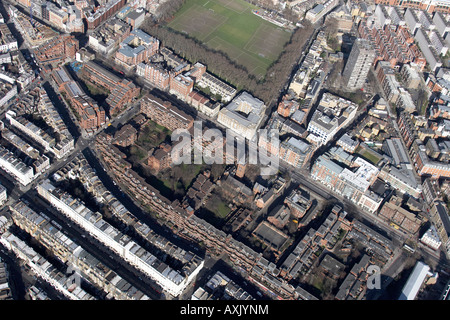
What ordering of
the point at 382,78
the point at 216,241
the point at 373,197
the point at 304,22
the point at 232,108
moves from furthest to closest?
the point at 304,22 < the point at 382,78 < the point at 232,108 < the point at 373,197 < the point at 216,241

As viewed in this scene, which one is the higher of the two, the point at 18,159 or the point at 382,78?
the point at 382,78

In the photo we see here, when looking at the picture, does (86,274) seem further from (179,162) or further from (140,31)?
(140,31)

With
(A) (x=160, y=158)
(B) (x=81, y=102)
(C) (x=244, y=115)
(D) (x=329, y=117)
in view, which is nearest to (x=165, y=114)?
(A) (x=160, y=158)

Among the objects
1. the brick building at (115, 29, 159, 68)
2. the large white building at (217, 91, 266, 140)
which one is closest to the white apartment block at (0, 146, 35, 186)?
the brick building at (115, 29, 159, 68)

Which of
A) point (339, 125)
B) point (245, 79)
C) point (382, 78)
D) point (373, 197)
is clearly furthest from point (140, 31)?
point (373, 197)

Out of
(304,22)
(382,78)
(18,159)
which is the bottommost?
(18,159)

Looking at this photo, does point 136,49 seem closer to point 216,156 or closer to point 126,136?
point 126,136

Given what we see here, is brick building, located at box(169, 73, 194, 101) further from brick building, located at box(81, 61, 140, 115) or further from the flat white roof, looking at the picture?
the flat white roof

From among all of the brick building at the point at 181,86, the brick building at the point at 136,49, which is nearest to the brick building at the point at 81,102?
the brick building at the point at 136,49
